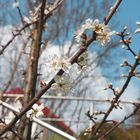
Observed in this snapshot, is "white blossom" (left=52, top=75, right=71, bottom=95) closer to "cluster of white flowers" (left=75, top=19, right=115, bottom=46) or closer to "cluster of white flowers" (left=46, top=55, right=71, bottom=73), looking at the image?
"cluster of white flowers" (left=46, top=55, right=71, bottom=73)

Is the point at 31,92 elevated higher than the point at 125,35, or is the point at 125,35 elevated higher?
the point at 125,35

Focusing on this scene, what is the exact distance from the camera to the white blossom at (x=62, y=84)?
1936 mm

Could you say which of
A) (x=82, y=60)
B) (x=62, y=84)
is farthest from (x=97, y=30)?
(x=62, y=84)

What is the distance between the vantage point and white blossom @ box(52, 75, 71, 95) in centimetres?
194

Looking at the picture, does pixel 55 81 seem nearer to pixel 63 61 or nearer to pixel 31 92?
pixel 63 61

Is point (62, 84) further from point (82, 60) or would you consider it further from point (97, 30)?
point (97, 30)

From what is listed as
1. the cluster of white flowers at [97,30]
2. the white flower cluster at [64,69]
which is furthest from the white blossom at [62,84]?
the cluster of white flowers at [97,30]

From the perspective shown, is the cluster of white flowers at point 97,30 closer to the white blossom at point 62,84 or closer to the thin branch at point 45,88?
the thin branch at point 45,88

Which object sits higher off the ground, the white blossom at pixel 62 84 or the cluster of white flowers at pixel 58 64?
the cluster of white flowers at pixel 58 64

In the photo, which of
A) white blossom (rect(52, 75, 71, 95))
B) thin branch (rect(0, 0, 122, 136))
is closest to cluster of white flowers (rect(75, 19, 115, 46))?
thin branch (rect(0, 0, 122, 136))

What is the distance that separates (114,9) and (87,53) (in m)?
0.21

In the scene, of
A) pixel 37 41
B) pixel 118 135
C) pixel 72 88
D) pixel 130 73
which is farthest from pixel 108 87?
pixel 118 135

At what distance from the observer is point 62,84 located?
2.02m

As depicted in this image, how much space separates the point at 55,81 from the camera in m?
1.91
